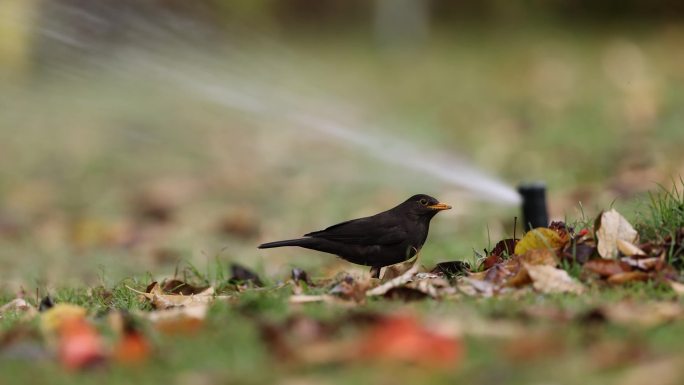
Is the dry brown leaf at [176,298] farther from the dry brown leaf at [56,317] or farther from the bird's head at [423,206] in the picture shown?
the bird's head at [423,206]

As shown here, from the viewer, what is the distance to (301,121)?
1309cm

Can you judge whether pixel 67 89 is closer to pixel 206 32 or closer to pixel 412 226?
pixel 206 32

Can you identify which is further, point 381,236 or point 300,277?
point 300,277

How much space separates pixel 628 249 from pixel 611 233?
14 cm

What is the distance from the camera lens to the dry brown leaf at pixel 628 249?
4816 millimetres

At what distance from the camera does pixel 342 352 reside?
3412mm

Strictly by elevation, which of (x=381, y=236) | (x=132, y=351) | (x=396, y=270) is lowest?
(x=132, y=351)

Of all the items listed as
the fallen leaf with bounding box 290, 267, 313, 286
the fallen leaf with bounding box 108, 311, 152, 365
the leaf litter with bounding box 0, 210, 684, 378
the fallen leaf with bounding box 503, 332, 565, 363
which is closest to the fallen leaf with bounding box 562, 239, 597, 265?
the leaf litter with bounding box 0, 210, 684, 378

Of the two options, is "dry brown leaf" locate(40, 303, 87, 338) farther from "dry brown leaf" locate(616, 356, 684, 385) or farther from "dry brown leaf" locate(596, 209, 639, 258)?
"dry brown leaf" locate(596, 209, 639, 258)

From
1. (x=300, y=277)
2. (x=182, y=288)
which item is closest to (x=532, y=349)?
(x=300, y=277)

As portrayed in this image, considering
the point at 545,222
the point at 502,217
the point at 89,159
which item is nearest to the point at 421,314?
the point at 545,222

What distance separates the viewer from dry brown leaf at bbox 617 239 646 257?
4.82 m

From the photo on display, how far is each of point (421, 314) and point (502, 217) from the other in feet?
17.0

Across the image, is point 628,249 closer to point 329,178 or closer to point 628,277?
point 628,277
